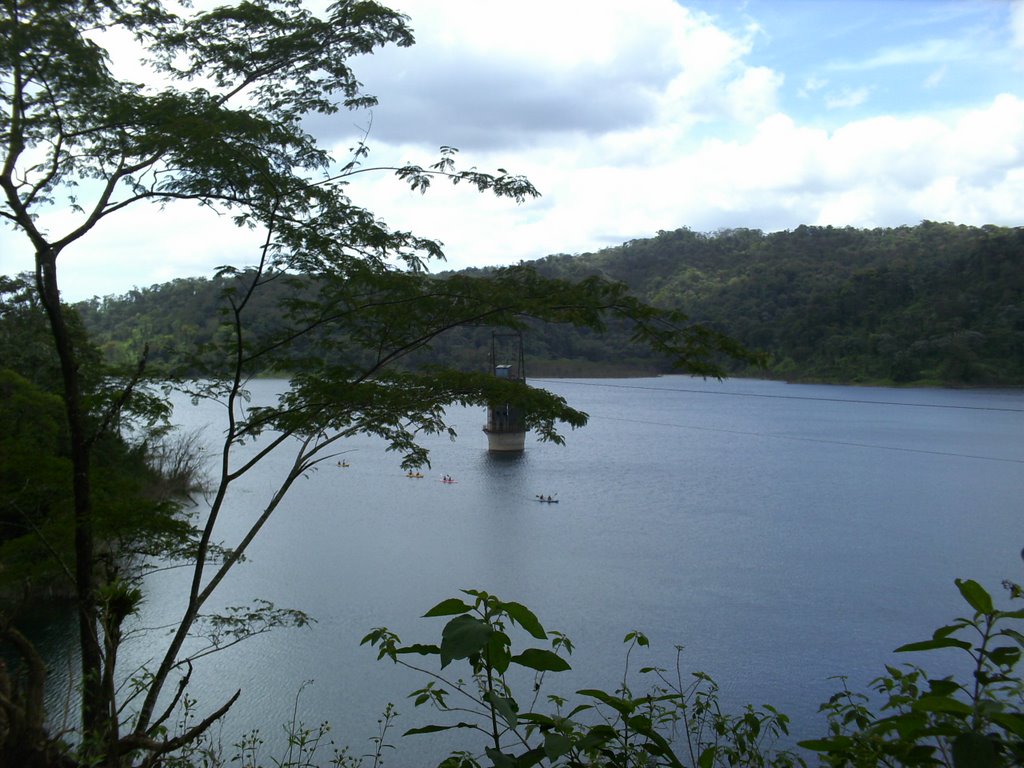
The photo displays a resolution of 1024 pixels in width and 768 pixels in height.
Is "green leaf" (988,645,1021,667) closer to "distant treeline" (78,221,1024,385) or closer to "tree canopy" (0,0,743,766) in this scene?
"tree canopy" (0,0,743,766)

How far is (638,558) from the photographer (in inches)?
583

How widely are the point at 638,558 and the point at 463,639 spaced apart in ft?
46.7

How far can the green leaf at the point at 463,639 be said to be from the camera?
97 cm

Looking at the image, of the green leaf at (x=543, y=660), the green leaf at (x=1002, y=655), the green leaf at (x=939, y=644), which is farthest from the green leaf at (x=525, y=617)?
the green leaf at (x=1002, y=655)

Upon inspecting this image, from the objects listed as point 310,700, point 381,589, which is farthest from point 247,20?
point 381,589

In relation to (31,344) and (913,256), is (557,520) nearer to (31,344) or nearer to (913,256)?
(31,344)

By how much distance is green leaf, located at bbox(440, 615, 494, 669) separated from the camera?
968mm

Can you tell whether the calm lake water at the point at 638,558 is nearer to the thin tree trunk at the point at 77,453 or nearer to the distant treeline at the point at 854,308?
the thin tree trunk at the point at 77,453

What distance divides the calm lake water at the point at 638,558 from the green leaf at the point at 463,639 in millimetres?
7107

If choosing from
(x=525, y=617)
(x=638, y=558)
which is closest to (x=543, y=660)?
(x=525, y=617)

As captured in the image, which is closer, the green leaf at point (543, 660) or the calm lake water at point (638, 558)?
the green leaf at point (543, 660)

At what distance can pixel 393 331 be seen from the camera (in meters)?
4.76

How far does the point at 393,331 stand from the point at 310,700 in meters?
5.46

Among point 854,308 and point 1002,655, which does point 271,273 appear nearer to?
point 1002,655
